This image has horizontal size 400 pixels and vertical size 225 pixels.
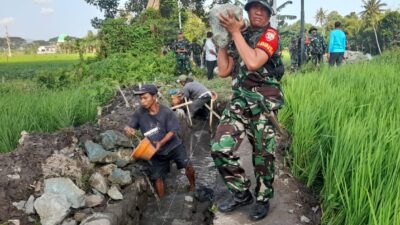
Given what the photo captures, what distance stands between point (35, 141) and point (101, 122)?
1359 mm

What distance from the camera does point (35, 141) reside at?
12.8ft

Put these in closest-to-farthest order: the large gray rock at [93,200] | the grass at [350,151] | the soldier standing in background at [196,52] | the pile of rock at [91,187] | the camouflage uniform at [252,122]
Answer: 1. the grass at [350,151]
2. the camouflage uniform at [252,122]
3. the pile of rock at [91,187]
4. the large gray rock at [93,200]
5. the soldier standing in background at [196,52]

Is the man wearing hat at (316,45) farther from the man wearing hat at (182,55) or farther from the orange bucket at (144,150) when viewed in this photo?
the orange bucket at (144,150)

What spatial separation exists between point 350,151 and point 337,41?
8530 millimetres

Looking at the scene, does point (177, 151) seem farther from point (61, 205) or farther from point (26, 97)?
point (26, 97)

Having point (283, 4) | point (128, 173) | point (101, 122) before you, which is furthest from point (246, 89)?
point (283, 4)

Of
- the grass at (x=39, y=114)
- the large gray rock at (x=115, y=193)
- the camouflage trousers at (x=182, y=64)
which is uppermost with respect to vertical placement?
the camouflage trousers at (x=182, y=64)

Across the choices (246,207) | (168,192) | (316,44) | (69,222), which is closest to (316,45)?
(316,44)

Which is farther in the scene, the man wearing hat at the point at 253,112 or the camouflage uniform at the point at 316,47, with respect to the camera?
the camouflage uniform at the point at 316,47

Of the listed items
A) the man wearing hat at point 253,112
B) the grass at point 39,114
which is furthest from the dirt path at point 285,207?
the grass at point 39,114

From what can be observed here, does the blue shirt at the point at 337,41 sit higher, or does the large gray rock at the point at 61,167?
the blue shirt at the point at 337,41

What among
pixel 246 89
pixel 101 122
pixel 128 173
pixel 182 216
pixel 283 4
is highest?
pixel 283 4

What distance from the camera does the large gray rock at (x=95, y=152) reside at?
4.05 meters

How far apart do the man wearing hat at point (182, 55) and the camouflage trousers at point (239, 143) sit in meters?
9.85
